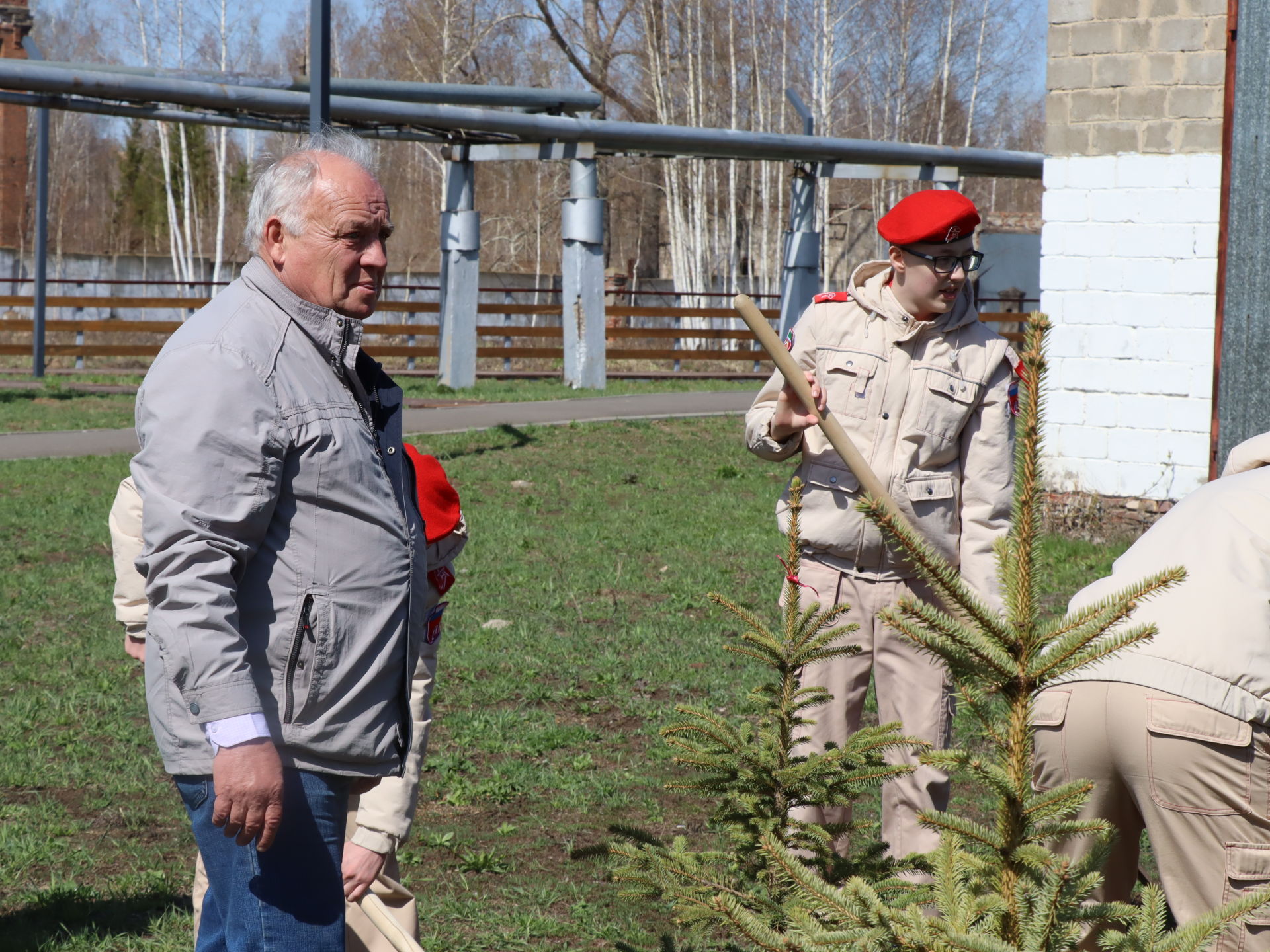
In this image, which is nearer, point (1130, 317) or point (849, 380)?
point (849, 380)

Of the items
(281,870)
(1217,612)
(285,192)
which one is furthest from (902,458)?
(281,870)

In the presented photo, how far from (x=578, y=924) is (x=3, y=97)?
1340 centimetres

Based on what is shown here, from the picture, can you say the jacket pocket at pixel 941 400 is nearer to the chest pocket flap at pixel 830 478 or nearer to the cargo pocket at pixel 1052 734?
the chest pocket flap at pixel 830 478

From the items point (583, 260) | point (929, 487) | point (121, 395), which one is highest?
point (583, 260)

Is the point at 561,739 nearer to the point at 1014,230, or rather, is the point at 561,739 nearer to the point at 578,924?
the point at 578,924

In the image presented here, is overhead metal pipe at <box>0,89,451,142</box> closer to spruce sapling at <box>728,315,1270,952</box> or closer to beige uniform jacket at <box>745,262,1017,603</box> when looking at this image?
beige uniform jacket at <box>745,262,1017,603</box>

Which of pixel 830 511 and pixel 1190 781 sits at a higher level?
pixel 830 511

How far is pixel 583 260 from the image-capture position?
57.8ft

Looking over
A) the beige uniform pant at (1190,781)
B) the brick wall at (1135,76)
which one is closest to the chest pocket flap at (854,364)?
the beige uniform pant at (1190,781)

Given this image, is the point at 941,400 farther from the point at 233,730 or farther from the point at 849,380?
the point at 233,730

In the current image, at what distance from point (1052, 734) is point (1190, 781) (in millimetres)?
275

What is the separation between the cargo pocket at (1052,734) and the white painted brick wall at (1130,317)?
6.95 meters

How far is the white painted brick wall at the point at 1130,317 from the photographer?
9.09 metres

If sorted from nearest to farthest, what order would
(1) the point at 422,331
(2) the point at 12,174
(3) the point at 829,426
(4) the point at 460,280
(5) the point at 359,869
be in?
(5) the point at 359,869 < (3) the point at 829,426 < (4) the point at 460,280 < (1) the point at 422,331 < (2) the point at 12,174
